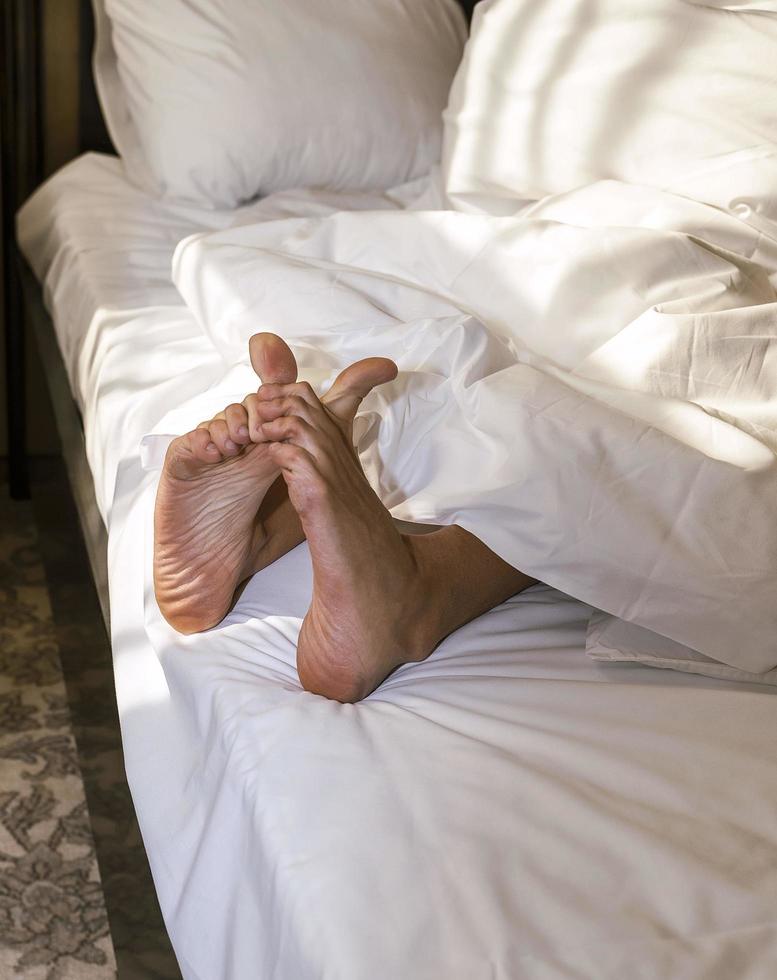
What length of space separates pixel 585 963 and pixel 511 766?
0.50 ft

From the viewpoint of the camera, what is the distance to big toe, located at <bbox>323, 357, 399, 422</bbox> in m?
0.87

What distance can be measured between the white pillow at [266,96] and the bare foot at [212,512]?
1028 millimetres

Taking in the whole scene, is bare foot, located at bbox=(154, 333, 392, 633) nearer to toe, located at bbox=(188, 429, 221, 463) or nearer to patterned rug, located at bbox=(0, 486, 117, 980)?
toe, located at bbox=(188, 429, 221, 463)

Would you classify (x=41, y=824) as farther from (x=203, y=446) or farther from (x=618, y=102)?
(x=618, y=102)

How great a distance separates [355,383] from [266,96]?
1.08m

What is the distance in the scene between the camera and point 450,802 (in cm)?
66

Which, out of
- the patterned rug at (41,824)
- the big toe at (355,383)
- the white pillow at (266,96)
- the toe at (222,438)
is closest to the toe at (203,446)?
the toe at (222,438)

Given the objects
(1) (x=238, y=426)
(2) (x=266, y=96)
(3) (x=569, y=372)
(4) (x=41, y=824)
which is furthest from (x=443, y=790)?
(2) (x=266, y=96)

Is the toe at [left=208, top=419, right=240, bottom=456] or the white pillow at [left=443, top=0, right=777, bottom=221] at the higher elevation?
the white pillow at [left=443, top=0, right=777, bottom=221]

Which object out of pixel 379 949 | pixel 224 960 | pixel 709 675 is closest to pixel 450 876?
pixel 379 949

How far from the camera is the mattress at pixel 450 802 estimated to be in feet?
1.91

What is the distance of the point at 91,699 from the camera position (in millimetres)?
1256

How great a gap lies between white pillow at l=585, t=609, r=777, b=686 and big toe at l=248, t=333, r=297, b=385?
33 cm

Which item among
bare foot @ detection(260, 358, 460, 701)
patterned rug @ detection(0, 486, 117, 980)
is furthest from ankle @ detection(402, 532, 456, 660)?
patterned rug @ detection(0, 486, 117, 980)
